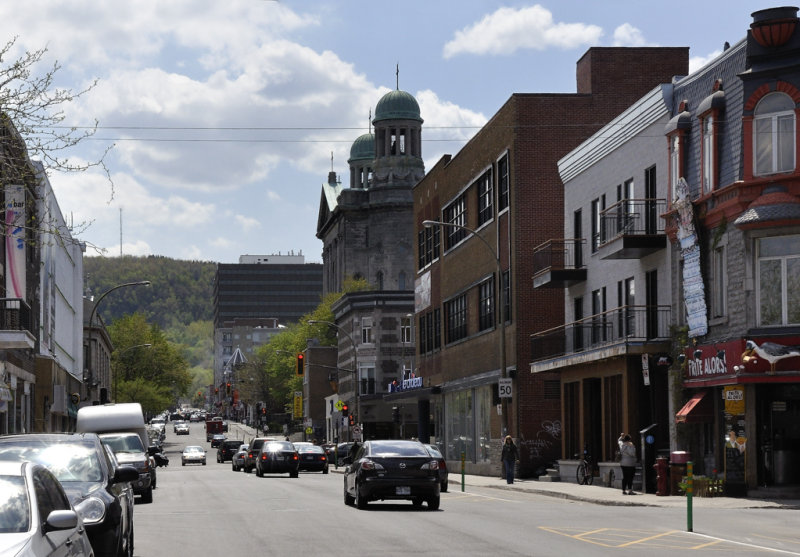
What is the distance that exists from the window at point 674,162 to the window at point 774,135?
11.7 ft

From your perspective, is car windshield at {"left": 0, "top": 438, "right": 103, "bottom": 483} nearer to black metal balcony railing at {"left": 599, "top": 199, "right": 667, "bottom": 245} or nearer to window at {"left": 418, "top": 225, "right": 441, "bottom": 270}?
black metal balcony railing at {"left": 599, "top": 199, "right": 667, "bottom": 245}

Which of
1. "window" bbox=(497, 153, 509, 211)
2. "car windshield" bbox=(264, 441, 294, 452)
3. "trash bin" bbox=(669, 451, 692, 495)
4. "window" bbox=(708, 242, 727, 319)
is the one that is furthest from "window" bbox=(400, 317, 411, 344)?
"window" bbox=(708, 242, 727, 319)

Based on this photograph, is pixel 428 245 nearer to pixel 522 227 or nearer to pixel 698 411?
pixel 522 227

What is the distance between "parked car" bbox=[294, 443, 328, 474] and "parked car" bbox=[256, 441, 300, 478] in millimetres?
4577

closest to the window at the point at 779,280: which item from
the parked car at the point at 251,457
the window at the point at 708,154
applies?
the window at the point at 708,154

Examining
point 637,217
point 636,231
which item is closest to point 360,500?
point 636,231

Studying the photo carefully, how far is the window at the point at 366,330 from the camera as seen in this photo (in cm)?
10581

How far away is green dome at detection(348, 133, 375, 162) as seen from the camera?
158250 millimetres

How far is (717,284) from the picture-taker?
34.2 m

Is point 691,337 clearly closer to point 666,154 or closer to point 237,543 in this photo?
point 666,154

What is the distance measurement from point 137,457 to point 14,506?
22.7 m

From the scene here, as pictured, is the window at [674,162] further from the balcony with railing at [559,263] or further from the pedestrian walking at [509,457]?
the pedestrian walking at [509,457]

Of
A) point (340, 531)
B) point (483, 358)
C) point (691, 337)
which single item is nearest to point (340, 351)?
point (483, 358)

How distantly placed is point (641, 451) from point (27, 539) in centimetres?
3137
